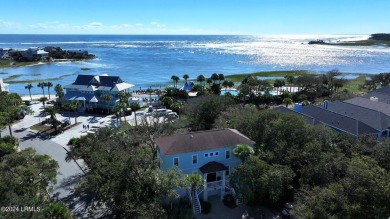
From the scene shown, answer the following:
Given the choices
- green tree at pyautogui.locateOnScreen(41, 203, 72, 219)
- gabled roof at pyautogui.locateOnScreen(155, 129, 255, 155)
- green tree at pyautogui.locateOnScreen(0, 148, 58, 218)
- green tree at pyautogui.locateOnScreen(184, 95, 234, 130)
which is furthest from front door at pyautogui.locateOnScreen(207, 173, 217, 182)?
green tree at pyautogui.locateOnScreen(184, 95, 234, 130)

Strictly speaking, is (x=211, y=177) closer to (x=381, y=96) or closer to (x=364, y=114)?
(x=364, y=114)

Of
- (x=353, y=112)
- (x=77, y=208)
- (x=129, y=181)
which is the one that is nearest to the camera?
(x=129, y=181)

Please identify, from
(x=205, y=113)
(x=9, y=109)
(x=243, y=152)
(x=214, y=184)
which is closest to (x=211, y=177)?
(x=214, y=184)

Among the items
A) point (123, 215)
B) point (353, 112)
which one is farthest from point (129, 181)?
point (353, 112)

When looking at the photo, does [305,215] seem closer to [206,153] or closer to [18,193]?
[206,153]

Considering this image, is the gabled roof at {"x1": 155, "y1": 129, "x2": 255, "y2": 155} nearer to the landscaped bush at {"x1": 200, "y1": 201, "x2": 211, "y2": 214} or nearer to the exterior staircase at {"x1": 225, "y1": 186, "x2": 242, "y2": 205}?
the exterior staircase at {"x1": 225, "y1": 186, "x2": 242, "y2": 205}

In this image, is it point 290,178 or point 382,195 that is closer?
point 382,195

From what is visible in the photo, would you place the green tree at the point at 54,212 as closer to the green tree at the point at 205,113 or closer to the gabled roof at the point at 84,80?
the green tree at the point at 205,113

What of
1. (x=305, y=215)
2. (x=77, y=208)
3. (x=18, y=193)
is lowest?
(x=77, y=208)
